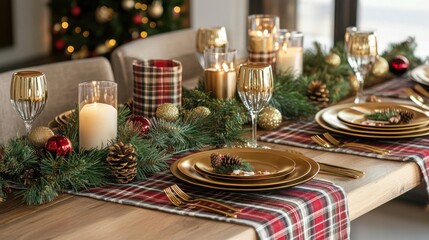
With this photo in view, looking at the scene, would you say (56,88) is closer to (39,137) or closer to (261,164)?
(39,137)

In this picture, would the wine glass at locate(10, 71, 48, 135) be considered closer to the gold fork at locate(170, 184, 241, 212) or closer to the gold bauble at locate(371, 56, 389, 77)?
the gold fork at locate(170, 184, 241, 212)

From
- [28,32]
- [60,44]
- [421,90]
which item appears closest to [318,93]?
[421,90]

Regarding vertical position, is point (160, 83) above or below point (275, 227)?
above

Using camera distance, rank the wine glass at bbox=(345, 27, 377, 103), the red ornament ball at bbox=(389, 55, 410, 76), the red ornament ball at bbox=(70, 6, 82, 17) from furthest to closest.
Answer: the red ornament ball at bbox=(70, 6, 82, 17)
the red ornament ball at bbox=(389, 55, 410, 76)
the wine glass at bbox=(345, 27, 377, 103)

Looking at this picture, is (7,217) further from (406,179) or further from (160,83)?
(406,179)

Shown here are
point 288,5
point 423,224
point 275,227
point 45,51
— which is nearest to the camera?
point 275,227

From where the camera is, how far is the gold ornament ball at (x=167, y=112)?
6.40ft

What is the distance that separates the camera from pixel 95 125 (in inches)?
68.2

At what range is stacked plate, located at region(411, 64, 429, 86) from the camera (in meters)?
2.52

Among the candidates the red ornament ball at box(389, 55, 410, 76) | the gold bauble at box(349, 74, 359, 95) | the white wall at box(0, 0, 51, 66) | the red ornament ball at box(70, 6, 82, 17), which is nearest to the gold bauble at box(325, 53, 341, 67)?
the gold bauble at box(349, 74, 359, 95)

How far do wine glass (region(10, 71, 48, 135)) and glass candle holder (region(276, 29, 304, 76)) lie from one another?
83 centimetres

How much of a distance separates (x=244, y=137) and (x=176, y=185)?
1.25ft

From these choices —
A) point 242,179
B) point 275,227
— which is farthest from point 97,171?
point 275,227

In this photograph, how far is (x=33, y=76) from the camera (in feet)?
5.74
